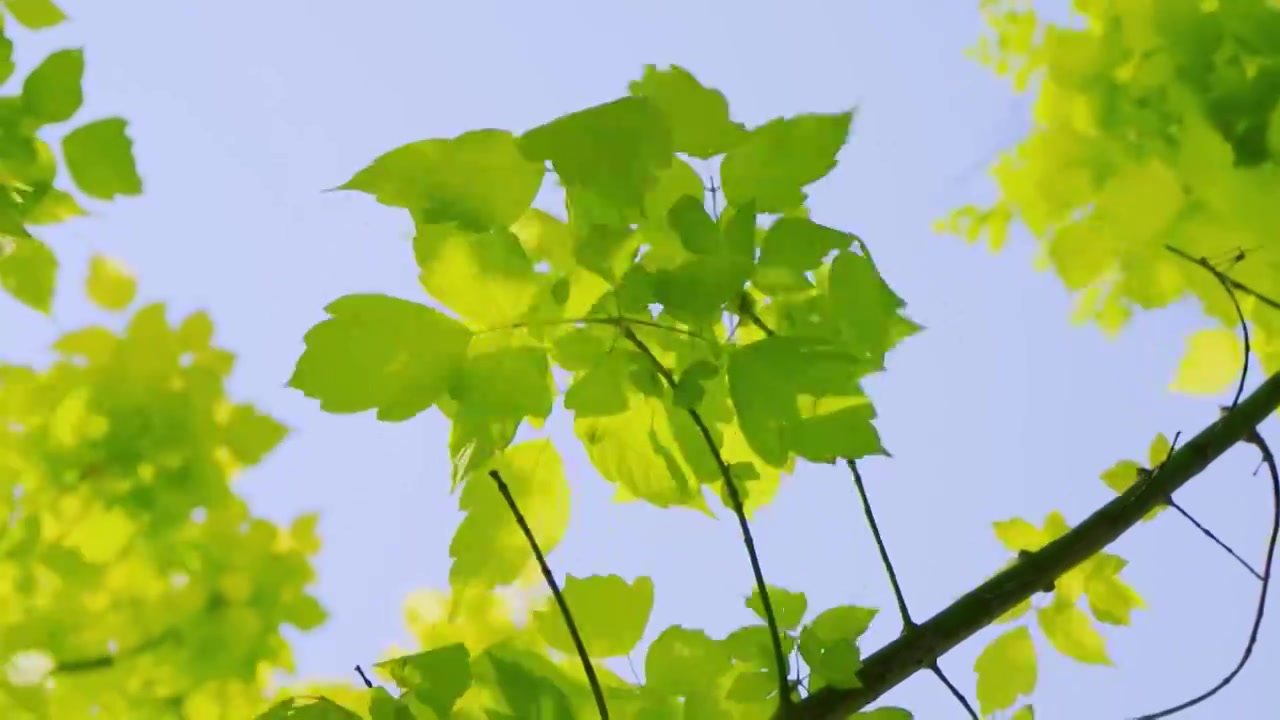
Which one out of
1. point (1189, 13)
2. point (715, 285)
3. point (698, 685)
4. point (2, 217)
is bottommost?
point (698, 685)

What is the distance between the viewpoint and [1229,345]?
2.40 ft

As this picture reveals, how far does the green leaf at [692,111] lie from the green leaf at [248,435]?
1142mm

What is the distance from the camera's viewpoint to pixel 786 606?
1.65 feet

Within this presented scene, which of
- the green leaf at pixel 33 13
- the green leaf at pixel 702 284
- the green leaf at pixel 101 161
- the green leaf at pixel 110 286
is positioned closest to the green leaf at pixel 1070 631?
the green leaf at pixel 702 284

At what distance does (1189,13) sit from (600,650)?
53cm

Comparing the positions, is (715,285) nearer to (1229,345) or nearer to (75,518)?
(1229,345)

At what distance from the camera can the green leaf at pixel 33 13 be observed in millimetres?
785

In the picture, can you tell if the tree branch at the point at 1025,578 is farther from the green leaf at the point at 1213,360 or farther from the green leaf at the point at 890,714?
the green leaf at the point at 1213,360

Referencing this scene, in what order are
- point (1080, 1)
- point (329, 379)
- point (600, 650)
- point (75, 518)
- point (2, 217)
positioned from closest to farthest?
1. point (329, 379)
2. point (600, 650)
3. point (2, 217)
4. point (1080, 1)
5. point (75, 518)

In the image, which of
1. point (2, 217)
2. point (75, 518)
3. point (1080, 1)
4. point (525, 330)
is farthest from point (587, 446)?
point (75, 518)

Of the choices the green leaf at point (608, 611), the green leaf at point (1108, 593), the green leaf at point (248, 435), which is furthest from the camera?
the green leaf at point (248, 435)

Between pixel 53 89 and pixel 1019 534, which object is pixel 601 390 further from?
pixel 53 89

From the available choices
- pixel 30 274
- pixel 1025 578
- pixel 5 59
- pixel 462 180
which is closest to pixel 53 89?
pixel 5 59

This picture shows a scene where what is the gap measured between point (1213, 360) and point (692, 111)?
509 millimetres
